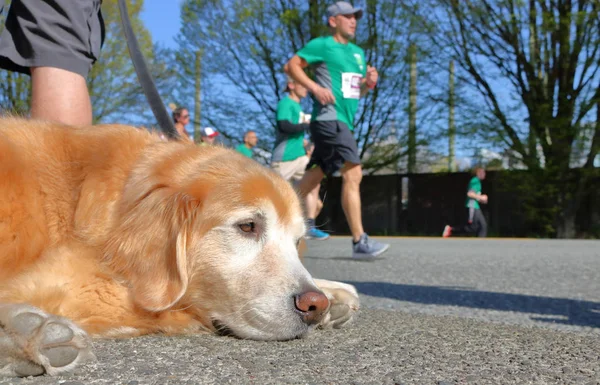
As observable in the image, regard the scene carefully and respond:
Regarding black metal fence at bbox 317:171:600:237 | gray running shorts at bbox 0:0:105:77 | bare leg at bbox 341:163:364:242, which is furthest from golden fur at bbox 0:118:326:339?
black metal fence at bbox 317:171:600:237

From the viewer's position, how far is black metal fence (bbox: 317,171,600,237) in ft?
73.5

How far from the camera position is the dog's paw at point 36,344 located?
6.33ft

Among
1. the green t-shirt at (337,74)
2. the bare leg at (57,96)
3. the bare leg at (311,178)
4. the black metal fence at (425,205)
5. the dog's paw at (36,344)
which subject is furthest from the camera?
the black metal fence at (425,205)

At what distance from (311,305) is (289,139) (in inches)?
339

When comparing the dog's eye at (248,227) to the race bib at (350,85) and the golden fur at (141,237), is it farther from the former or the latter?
the race bib at (350,85)

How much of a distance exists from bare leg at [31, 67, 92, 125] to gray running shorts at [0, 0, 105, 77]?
5 centimetres

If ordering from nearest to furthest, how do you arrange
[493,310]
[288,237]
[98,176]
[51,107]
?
[98,176]
[288,237]
[51,107]
[493,310]

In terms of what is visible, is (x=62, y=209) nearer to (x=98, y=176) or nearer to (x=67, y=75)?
(x=98, y=176)

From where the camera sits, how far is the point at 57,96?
148 inches

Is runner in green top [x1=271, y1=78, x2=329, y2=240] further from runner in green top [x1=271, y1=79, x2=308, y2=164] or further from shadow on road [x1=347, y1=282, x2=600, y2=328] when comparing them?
shadow on road [x1=347, y1=282, x2=600, y2=328]

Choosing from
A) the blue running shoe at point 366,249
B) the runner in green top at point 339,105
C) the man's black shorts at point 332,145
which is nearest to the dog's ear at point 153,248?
the runner in green top at point 339,105

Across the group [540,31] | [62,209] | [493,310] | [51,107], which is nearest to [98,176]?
[62,209]

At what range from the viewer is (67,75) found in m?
3.83

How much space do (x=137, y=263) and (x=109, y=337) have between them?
0.29 meters
